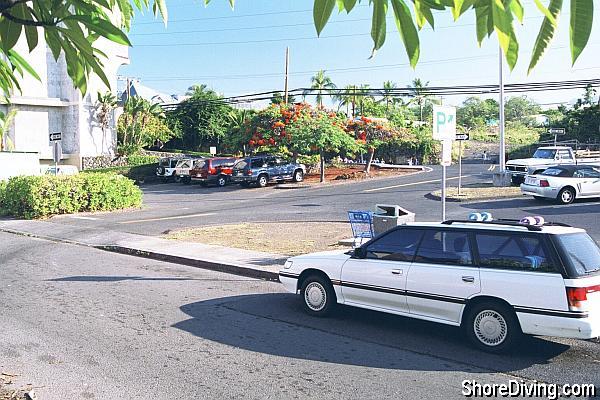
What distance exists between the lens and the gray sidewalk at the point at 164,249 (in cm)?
1318

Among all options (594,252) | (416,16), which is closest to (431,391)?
(594,252)

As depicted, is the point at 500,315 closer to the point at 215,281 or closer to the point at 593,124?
the point at 215,281

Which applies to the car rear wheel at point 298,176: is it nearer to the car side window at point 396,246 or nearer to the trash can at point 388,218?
the trash can at point 388,218

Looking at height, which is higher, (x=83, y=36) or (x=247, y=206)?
(x=83, y=36)

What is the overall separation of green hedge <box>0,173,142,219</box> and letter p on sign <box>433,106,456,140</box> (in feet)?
55.4

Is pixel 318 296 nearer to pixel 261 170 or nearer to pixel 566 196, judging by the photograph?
pixel 566 196

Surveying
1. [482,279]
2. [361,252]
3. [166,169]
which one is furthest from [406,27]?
[166,169]

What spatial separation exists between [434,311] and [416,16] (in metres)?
6.15

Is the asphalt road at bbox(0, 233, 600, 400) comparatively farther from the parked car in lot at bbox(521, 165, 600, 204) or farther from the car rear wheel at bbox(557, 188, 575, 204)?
the car rear wheel at bbox(557, 188, 575, 204)

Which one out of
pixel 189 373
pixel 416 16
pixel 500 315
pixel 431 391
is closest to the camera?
pixel 416 16

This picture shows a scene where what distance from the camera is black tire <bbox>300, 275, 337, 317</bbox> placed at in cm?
877

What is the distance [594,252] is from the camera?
24.0 feet

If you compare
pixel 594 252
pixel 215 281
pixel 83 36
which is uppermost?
pixel 83 36

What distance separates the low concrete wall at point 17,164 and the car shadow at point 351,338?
1008 inches
